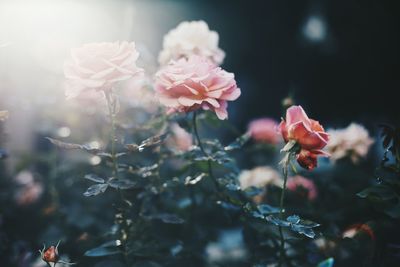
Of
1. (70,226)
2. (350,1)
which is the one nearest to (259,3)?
(350,1)

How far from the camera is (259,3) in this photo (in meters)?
3.01

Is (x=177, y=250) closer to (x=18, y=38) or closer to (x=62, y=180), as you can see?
(x=62, y=180)

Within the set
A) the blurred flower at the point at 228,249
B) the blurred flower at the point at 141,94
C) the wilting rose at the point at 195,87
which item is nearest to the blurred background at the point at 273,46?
the blurred flower at the point at 141,94

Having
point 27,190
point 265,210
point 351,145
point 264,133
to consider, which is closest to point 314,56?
point 264,133

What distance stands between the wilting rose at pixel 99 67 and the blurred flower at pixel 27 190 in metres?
0.88

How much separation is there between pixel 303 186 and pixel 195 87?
57cm

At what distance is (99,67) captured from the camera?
859 millimetres

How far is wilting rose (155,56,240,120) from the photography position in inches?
33.5

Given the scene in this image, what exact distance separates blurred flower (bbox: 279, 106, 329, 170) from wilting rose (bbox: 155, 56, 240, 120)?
0.13m

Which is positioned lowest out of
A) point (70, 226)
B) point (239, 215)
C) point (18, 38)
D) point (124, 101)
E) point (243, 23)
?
point (70, 226)

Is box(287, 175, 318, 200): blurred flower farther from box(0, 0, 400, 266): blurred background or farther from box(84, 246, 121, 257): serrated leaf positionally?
box(0, 0, 400, 266): blurred background

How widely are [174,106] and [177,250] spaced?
1.26 ft

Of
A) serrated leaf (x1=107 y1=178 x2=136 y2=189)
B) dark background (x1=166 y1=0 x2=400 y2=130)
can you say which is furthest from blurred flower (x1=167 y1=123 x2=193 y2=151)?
dark background (x1=166 y1=0 x2=400 y2=130)

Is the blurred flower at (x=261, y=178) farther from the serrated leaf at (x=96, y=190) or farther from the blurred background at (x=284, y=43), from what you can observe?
the blurred background at (x=284, y=43)
